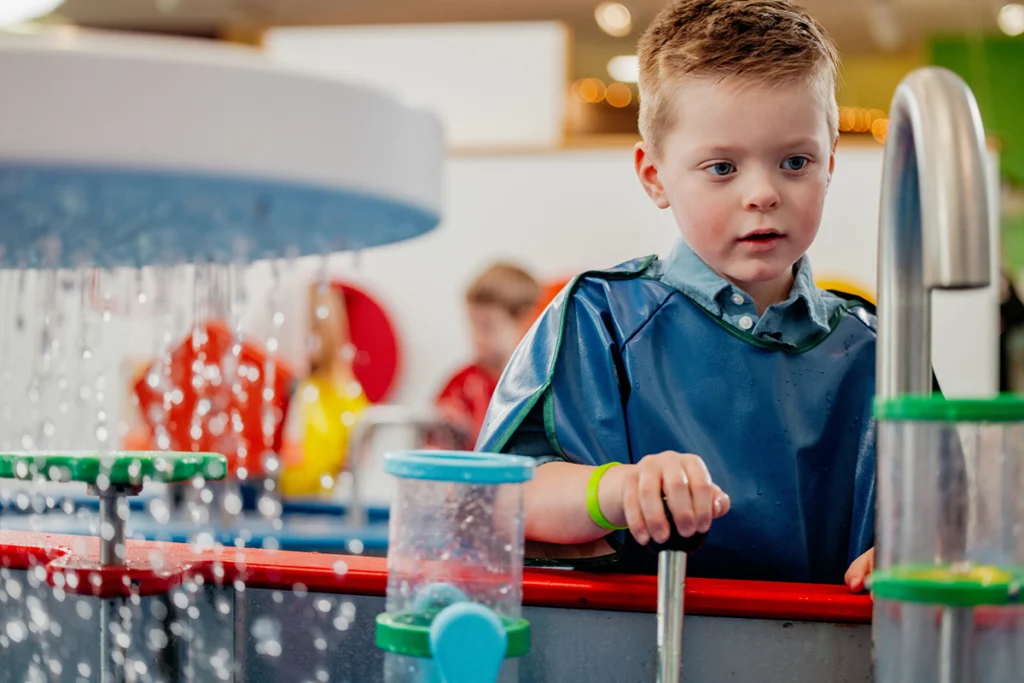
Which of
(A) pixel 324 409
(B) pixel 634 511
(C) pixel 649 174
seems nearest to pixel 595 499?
(B) pixel 634 511

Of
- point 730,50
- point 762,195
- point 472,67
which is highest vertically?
point 472,67

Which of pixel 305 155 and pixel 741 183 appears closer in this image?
pixel 305 155

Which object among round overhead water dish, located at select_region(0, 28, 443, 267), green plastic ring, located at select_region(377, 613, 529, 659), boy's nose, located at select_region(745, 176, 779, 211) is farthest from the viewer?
boy's nose, located at select_region(745, 176, 779, 211)

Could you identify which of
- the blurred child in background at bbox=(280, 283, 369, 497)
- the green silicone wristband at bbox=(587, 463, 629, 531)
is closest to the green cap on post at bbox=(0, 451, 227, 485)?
the green silicone wristband at bbox=(587, 463, 629, 531)

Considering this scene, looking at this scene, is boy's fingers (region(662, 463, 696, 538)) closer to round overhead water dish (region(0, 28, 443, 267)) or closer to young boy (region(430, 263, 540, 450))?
round overhead water dish (region(0, 28, 443, 267))

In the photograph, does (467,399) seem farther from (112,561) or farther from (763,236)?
(112,561)

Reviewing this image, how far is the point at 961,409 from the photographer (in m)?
0.55

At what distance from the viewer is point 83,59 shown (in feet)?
1.29

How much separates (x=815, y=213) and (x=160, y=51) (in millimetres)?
612

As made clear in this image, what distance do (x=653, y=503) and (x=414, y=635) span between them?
5.8 inches

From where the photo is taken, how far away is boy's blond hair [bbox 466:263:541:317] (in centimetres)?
355

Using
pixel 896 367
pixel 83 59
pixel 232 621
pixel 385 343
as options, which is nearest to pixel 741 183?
pixel 896 367

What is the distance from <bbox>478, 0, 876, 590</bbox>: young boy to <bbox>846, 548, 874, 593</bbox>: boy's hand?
128 mm

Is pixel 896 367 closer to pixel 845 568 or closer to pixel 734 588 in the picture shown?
pixel 734 588
